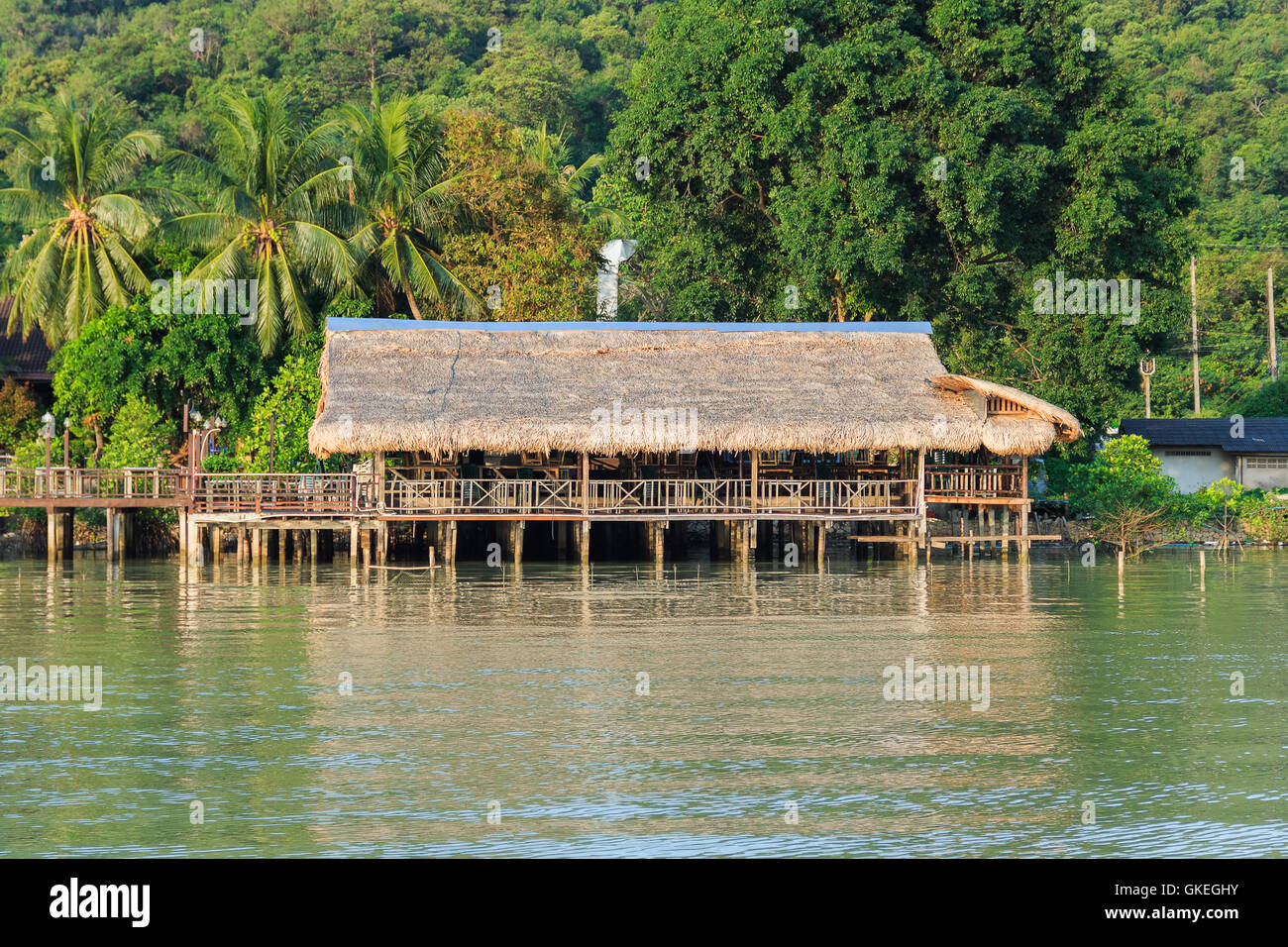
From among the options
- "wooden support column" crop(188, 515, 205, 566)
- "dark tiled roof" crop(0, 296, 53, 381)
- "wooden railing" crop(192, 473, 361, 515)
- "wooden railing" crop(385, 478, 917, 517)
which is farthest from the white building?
"dark tiled roof" crop(0, 296, 53, 381)

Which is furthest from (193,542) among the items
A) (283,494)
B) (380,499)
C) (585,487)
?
(585,487)


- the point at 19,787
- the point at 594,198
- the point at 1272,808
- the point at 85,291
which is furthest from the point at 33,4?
the point at 1272,808

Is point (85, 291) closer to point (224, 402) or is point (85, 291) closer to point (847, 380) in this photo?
point (224, 402)

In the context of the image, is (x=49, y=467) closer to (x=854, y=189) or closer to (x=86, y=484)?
(x=86, y=484)

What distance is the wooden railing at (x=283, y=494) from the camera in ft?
100

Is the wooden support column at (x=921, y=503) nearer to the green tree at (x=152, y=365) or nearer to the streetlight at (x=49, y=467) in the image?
the green tree at (x=152, y=365)

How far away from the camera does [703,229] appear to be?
37.9 m

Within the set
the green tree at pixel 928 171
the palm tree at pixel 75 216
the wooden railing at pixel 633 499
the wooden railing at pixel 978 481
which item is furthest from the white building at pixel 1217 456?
the palm tree at pixel 75 216

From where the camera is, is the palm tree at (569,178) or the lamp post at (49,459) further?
the palm tree at (569,178)

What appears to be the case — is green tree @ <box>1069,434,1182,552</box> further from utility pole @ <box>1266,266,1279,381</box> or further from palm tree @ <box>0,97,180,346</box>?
palm tree @ <box>0,97,180,346</box>

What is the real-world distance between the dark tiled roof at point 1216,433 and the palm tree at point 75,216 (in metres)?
24.8

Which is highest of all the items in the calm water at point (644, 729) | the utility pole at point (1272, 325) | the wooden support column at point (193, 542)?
the utility pole at point (1272, 325)
